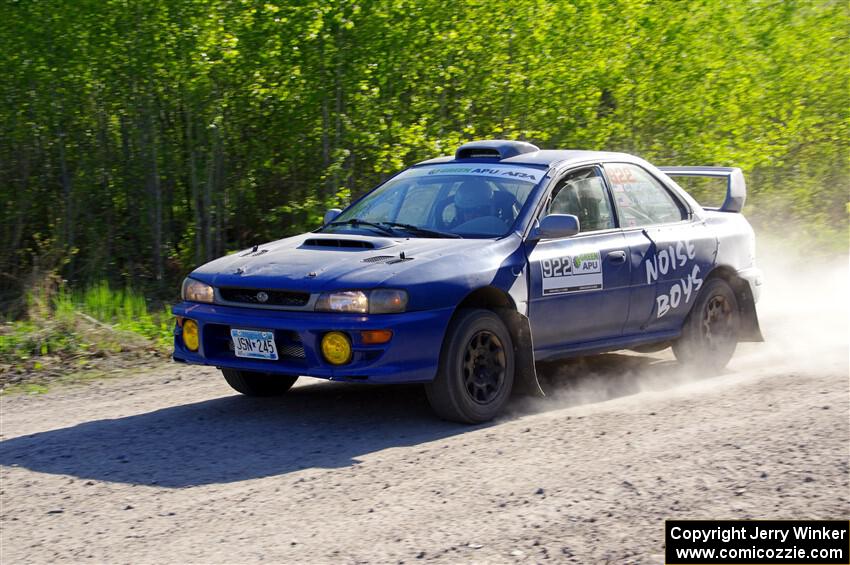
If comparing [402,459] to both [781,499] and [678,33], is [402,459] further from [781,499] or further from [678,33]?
[678,33]

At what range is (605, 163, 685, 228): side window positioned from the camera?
8.20 meters

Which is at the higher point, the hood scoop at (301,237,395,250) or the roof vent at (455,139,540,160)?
the roof vent at (455,139,540,160)

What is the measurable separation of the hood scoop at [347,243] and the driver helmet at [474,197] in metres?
0.66

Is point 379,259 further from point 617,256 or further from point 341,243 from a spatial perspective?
point 617,256

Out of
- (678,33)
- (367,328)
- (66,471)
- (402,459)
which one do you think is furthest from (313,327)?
(678,33)

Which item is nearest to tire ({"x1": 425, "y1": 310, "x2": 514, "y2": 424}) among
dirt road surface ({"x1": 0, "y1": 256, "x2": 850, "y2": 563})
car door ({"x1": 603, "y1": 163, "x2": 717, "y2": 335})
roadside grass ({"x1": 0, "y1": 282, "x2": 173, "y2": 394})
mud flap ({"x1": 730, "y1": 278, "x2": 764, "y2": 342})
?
dirt road surface ({"x1": 0, "y1": 256, "x2": 850, "y2": 563})

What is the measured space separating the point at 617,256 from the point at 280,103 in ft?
21.9

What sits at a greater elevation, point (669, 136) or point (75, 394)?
point (669, 136)

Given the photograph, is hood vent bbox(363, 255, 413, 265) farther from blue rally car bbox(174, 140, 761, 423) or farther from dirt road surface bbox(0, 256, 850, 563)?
dirt road surface bbox(0, 256, 850, 563)

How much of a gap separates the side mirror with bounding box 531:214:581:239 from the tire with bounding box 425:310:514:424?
2.22ft

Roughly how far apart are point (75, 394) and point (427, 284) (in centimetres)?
316

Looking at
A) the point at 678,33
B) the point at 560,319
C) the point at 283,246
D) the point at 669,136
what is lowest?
the point at 560,319

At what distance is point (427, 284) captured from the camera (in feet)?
21.8

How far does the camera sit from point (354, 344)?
254 inches
